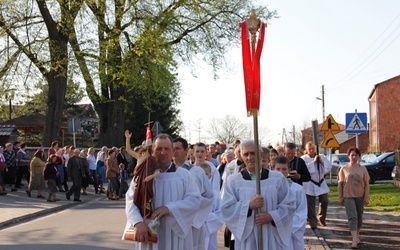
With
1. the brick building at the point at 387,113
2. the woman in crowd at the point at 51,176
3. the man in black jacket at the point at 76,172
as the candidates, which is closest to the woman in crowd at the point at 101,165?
the man in black jacket at the point at 76,172

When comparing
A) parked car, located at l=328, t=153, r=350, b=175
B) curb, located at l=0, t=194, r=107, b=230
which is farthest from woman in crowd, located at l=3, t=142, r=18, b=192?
parked car, located at l=328, t=153, r=350, b=175

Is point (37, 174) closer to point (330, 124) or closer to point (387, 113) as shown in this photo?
point (330, 124)

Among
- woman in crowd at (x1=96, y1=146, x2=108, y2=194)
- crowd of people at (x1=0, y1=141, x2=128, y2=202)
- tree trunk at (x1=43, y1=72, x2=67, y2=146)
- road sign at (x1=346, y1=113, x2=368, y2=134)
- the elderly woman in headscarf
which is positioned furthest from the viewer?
tree trunk at (x1=43, y1=72, x2=67, y2=146)

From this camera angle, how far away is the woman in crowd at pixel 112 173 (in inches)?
955

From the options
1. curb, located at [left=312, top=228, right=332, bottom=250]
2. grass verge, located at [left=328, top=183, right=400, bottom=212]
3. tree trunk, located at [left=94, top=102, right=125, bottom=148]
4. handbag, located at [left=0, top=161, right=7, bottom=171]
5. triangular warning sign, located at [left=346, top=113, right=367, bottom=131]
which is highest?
tree trunk, located at [left=94, top=102, right=125, bottom=148]

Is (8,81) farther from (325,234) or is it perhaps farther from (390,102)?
(390,102)

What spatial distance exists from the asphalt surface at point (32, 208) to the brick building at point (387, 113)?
142 feet

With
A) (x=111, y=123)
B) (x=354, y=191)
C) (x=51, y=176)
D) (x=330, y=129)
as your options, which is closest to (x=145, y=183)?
(x=354, y=191)

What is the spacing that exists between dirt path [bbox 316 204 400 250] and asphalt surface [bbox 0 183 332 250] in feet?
0.84

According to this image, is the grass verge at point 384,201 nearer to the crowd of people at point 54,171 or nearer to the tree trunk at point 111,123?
the crowd of people at point 54,171

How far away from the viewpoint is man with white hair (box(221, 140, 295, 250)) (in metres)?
→ 6.93

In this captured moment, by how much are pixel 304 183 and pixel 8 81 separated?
21512 millimetres

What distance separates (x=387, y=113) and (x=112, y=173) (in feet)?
151

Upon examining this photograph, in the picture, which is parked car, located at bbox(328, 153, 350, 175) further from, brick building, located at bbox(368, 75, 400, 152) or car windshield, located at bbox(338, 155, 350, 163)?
brick building, located at bbox(368, 75, 400, 152)
